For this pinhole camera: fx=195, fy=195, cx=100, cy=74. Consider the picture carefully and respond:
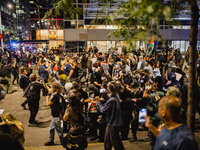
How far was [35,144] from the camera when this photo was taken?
5.82 m

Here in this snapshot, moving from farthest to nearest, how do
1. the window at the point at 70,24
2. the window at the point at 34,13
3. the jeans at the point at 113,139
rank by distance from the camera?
the window at the point at 34,13, the window at the point at 70,24, the jeans at the point at 113,139

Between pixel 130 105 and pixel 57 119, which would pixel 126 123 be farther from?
pixel 57 119

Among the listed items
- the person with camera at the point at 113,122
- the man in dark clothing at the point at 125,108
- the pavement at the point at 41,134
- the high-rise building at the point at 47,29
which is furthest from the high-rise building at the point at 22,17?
the person with camera at the point at 113,122

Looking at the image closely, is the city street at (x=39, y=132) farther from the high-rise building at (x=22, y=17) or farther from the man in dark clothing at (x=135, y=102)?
the high-rise building at (x=22, y=17)

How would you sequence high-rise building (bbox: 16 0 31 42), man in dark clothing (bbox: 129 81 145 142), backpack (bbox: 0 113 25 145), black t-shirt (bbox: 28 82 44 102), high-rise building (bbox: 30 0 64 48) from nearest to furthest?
backpack (bbox: 0 113 25 145) < man in dark clothing (bbox: 129 81 145 142) < black t-shirt (bbox: 28 82 44 102) < high-rise building (bbox: 30 0 64 48) < high-rise building (bbox: 16 0 31 42)

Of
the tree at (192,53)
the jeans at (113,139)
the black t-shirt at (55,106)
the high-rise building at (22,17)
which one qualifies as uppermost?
the high-rise building at (22,17)

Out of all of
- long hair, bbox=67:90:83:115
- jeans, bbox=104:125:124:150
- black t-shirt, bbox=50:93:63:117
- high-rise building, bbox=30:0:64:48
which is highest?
high-rise building, bbox=30:0:64:48

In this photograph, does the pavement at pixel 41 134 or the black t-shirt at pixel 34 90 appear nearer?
the pavement at pixel 41 134

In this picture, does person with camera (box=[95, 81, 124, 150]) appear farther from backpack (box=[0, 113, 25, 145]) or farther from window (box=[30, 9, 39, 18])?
window (box=[30, 9, 39, 18])

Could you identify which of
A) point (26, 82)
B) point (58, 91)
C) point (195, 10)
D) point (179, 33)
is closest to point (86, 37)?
point (179, 33)

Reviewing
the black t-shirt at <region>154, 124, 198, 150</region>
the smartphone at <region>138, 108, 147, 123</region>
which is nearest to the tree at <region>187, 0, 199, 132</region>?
the smartphone at <region>138, 108, 147, 123</region>

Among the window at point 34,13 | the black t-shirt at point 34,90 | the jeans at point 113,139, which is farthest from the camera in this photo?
the window at point 34,13

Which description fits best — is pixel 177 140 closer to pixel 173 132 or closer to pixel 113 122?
pixel 173 132

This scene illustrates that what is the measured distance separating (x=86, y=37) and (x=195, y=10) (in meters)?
23.6
